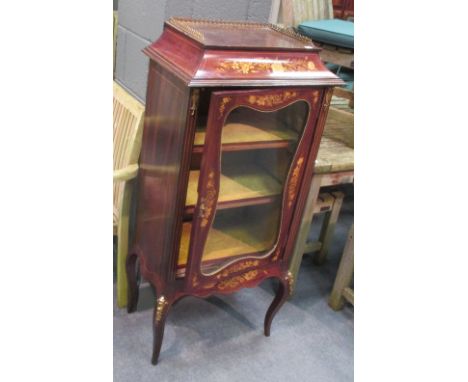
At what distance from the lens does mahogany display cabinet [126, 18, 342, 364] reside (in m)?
1.26

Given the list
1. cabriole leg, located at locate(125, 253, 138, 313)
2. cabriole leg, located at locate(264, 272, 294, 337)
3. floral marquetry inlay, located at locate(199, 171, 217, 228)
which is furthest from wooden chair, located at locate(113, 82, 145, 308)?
cabriole leg, located at locate(264, 272, 294, 337)

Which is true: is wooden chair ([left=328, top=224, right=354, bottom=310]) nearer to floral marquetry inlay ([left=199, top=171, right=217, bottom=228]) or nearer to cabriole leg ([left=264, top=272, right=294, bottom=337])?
cabriole leg ([left=264, top=272, right=294, bottom=337])

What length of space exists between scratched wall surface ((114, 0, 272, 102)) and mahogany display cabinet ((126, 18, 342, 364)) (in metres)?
0.17

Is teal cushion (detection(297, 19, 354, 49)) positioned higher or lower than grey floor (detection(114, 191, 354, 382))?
higher

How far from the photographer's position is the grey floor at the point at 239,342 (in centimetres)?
170

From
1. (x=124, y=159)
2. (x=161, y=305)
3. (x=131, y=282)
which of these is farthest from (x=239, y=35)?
(x=131, y=282)

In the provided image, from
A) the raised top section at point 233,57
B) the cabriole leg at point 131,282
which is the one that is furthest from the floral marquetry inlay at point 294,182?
the cabriole leg at point 131,282

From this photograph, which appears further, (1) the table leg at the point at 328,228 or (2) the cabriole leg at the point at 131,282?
(1) the table leg at the point at 328,228

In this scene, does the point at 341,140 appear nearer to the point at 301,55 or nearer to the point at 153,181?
the point at 301,55

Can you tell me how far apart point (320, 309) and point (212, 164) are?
3.69 ft

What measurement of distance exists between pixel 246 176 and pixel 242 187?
0.13 feet

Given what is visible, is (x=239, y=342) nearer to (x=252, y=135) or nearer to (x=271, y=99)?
(x=252, y=135)

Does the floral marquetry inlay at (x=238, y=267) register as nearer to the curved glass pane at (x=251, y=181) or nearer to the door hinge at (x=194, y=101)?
the curved glass pane at (x=251, y=181)

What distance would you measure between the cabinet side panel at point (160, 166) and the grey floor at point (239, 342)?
34 centimetres
